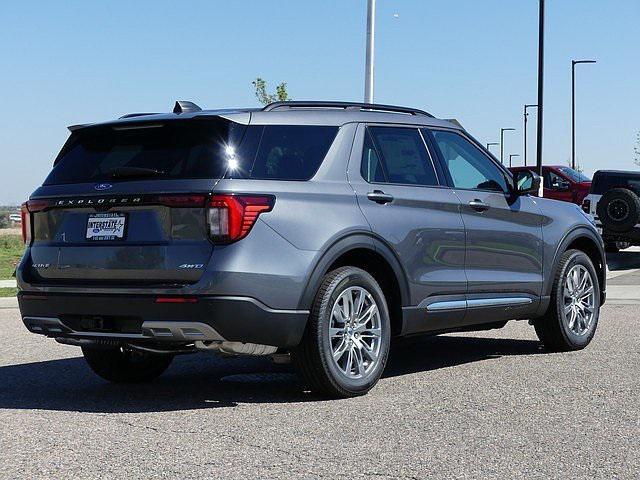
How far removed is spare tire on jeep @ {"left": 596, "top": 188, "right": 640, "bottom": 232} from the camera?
21.8 meters

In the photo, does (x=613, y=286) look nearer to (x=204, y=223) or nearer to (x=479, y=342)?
(x=479, y=342)

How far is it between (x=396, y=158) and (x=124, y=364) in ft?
7.78

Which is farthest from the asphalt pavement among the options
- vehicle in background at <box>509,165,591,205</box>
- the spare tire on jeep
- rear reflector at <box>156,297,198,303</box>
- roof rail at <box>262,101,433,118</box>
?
vehicle in background at <box>509,165,591,205</box>

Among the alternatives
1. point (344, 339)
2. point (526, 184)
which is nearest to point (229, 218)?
point (344, 339)

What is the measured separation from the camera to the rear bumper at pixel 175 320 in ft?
21.1

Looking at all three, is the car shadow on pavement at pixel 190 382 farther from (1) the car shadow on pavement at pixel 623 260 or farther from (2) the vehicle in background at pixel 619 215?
(1) the car shadow on pavement at pixel 623 260

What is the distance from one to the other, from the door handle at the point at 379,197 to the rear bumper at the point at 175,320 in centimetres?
98

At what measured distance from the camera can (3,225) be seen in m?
73.9

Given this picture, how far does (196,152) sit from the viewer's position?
6746mm

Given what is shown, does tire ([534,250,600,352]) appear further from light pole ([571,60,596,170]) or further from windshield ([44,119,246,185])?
light pole ([571,60,596,170])

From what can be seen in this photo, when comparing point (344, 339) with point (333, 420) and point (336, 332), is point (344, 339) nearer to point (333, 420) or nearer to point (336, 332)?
point (336, 332)

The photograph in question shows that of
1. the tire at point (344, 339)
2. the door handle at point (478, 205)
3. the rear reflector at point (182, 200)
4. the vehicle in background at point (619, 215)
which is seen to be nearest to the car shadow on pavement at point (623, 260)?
the vehicle in background at point (619, 215)

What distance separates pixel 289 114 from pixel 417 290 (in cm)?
146

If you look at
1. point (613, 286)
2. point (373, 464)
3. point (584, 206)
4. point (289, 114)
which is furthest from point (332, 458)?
point (584, 206)
